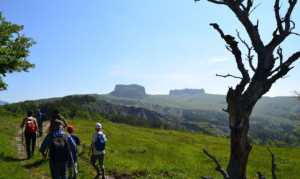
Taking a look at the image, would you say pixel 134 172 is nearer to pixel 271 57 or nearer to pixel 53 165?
pixel 53 165

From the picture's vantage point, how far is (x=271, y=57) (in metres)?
4.42

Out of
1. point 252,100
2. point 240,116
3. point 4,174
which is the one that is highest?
point 252,100

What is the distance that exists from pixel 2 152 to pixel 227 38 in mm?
16858

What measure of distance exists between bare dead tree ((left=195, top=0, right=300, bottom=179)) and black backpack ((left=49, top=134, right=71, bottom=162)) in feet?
20.2

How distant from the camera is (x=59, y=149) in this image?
8070mm

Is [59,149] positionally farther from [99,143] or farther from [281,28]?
[281,28]

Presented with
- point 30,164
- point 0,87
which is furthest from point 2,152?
point 0,87

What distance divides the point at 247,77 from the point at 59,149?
22.5 ft

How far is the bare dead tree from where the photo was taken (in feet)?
13.4

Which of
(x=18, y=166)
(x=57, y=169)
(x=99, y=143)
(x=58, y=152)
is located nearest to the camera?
(x=58, y=152)

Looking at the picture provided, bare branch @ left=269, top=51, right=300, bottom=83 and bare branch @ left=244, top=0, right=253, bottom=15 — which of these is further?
bare branch @ left=244, top=0, right=253, bottom=15

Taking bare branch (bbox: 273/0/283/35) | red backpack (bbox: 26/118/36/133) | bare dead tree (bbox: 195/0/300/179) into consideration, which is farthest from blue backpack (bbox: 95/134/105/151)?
bare branch (bbox: 273/0/283/35)

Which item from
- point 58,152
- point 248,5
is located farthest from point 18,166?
point 248,5

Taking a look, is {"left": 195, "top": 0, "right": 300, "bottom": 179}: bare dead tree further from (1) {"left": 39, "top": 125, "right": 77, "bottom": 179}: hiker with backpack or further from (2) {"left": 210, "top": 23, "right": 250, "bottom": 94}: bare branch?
(1) {"left": 39, "top": 125, "right": 77, "bottom": 179}: hiker with backpack
